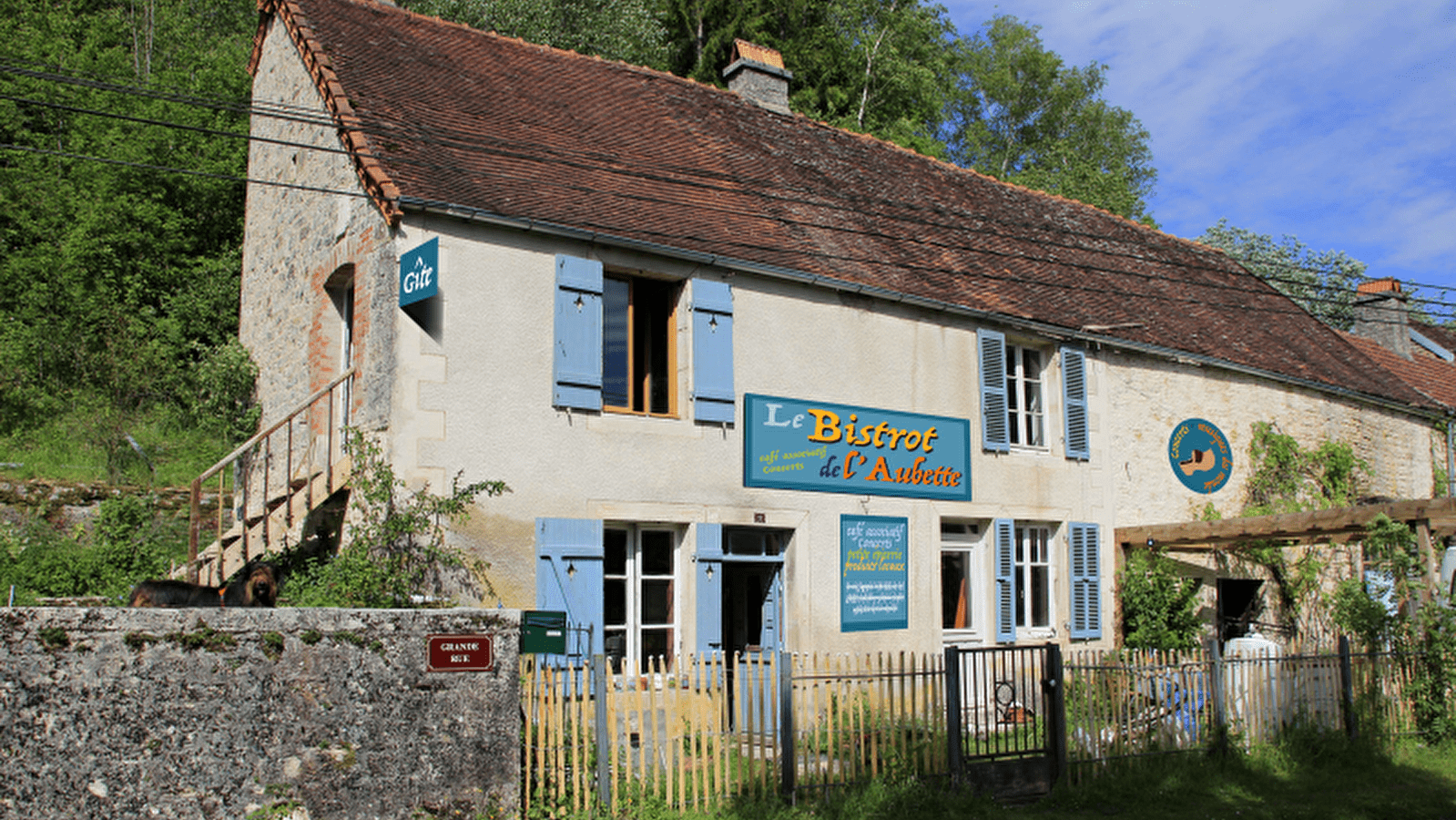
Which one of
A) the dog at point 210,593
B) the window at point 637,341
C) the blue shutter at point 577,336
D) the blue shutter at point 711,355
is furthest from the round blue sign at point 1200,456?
the dog at point 210,593

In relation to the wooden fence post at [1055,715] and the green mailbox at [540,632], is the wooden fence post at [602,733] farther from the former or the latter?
the wooden fence post at [1055,715]

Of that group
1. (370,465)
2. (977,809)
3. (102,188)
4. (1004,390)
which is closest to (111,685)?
(370,465)

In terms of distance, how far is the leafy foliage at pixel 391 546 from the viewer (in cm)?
857

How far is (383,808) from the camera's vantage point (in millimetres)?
6480

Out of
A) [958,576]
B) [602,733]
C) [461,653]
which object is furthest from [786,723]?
[958,576]

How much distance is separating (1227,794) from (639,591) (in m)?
5.26

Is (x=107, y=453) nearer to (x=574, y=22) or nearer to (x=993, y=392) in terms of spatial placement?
(x=993, y=392)

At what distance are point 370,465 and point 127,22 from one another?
22.3 metres

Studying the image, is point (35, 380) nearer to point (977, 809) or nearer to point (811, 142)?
point (811, 142)

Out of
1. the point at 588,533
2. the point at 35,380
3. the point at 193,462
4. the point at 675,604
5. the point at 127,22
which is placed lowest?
the point at 675,604

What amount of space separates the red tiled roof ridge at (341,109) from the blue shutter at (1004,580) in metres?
7.24

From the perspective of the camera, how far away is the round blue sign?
14828 millimetres

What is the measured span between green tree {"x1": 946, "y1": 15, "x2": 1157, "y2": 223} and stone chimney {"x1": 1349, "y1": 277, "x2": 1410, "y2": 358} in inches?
479

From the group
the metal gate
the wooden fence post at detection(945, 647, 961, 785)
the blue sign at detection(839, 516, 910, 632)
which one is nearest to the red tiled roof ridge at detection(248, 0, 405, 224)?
the blue sign at detection(839, 516, 910, 632)
